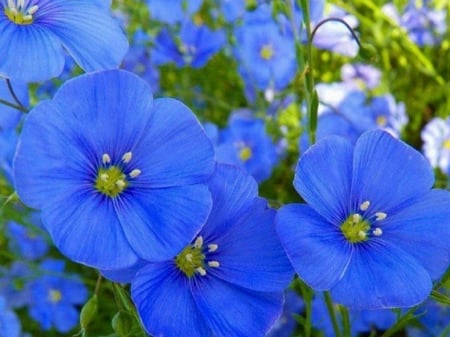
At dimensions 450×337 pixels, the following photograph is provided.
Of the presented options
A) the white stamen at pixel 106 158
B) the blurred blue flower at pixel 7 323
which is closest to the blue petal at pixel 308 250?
the white stamen at pixel 106 158

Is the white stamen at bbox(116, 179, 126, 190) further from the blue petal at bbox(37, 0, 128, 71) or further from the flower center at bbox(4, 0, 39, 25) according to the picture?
the flower center at bbox(4, 0, 39, 25)

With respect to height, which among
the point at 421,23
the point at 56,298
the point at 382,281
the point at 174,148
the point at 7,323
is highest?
the point at 174,148

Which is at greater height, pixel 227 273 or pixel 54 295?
pixel 227 273

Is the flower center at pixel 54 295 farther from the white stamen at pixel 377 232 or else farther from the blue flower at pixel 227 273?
the white stamen at pixel 377 232

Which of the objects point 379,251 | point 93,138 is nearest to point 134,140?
point 93,138

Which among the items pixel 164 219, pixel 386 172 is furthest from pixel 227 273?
pixel 386 172

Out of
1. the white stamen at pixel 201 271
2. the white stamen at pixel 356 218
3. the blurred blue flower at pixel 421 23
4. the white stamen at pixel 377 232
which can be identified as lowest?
the blurred blue flower at pixel 421 23

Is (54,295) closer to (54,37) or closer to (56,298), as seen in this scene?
(56,298)
